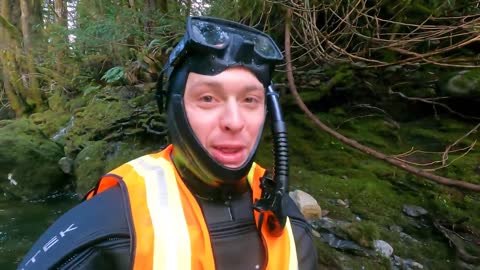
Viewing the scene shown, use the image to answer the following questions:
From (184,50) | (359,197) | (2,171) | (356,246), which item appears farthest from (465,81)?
(2,171)

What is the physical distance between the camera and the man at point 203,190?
1.10 m

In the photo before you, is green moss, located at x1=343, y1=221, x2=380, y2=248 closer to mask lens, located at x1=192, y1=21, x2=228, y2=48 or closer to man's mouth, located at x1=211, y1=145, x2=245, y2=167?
man's mouth, located at x1=211, y1=145, x2=245, y2=167

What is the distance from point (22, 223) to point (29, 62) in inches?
264

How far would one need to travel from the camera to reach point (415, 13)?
4.75m

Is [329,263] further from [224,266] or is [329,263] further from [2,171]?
[2,171]

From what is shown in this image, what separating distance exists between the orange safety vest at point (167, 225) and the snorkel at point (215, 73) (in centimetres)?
7

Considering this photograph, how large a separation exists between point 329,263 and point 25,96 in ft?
36.3

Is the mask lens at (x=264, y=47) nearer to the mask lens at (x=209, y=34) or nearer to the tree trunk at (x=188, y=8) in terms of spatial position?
the mask lens at (x=209, y=34)

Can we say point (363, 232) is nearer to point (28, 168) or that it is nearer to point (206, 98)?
point (206, 98)

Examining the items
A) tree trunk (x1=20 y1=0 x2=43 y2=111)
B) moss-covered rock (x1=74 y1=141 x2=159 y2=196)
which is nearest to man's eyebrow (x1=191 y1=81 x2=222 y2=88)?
moss-covered rock (x1=74 y1=141 x2=159 y2=196)

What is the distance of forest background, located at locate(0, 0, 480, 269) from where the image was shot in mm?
3229

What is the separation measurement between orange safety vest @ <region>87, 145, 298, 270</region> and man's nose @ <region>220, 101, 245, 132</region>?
28cm

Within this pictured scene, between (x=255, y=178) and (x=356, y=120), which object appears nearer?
(x=255, y=178)

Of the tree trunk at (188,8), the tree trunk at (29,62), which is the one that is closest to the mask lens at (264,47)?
the tree trunk at (188,8)
